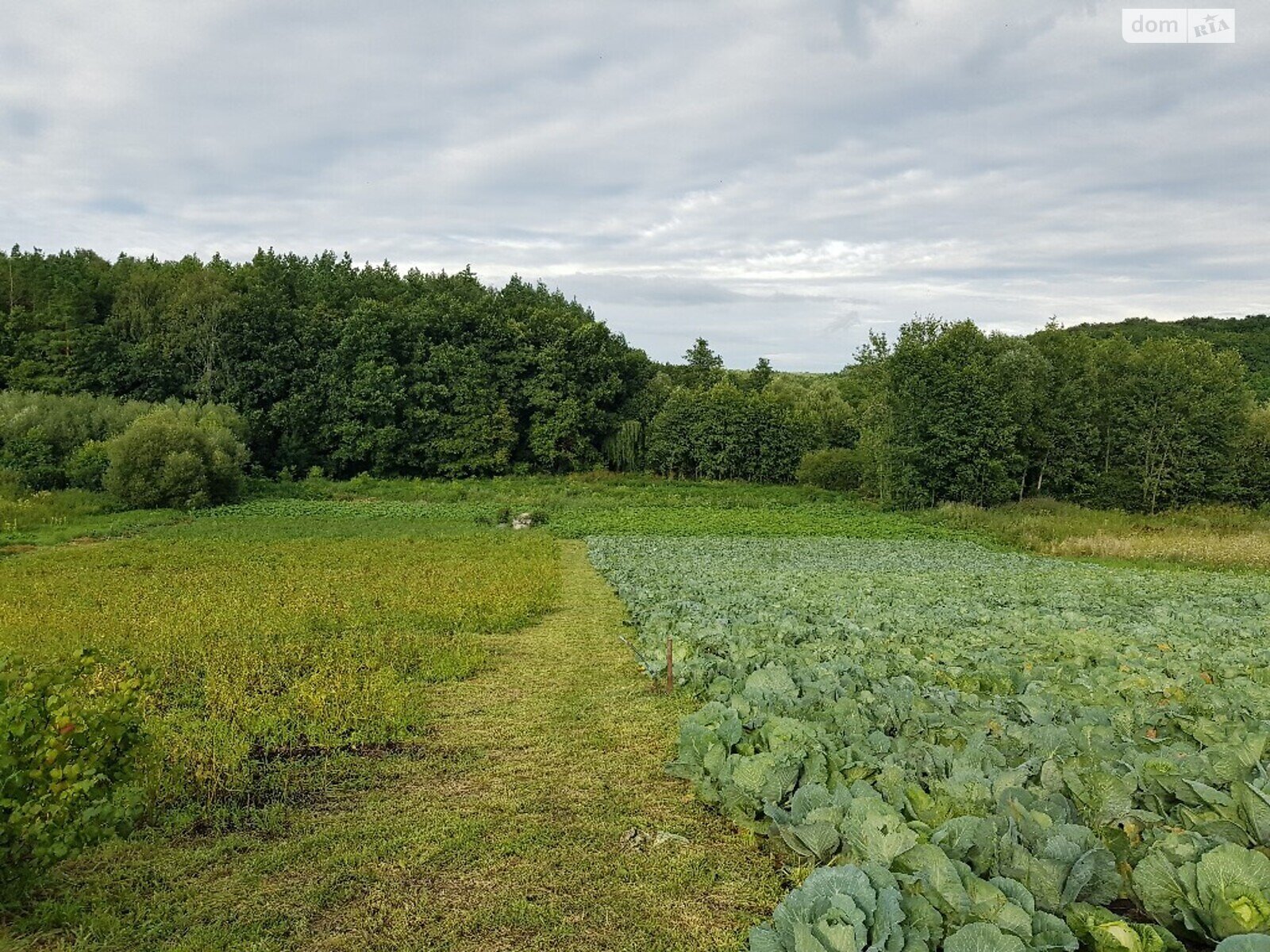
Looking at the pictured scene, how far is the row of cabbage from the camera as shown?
3.15 metres

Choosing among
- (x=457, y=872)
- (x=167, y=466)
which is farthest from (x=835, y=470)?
(x=457, y=872)

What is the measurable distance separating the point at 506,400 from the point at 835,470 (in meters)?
21.2

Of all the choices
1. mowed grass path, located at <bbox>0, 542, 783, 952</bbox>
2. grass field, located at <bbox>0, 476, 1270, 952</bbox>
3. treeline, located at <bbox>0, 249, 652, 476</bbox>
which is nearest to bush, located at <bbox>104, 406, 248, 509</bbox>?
treeline, located at <bbox>0, 249, 652, 476</bbox>

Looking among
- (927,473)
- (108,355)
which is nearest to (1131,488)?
(927,473)

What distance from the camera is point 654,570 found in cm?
1662

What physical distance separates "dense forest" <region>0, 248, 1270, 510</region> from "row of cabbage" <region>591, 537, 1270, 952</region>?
96.1ft

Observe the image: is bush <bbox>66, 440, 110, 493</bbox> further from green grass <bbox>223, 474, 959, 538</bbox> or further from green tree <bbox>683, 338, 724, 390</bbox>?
green tree <bbox>683, 338, 724, 390</bbox>

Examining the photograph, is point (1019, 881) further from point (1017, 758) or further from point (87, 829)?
point (87, 829)

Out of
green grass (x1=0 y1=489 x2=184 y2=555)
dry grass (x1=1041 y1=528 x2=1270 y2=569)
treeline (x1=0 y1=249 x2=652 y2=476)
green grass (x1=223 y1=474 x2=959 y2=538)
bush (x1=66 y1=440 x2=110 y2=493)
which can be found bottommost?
dry grass (x1=1041 y1=528 x2=1270 y2=569)

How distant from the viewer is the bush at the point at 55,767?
3523 mm

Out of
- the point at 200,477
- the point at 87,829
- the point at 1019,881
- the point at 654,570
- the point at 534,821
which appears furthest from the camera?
the point at 200,477

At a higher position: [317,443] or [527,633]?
[317,443]

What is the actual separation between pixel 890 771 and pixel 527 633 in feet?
25.7

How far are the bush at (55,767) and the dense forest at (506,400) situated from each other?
97.2 feet
